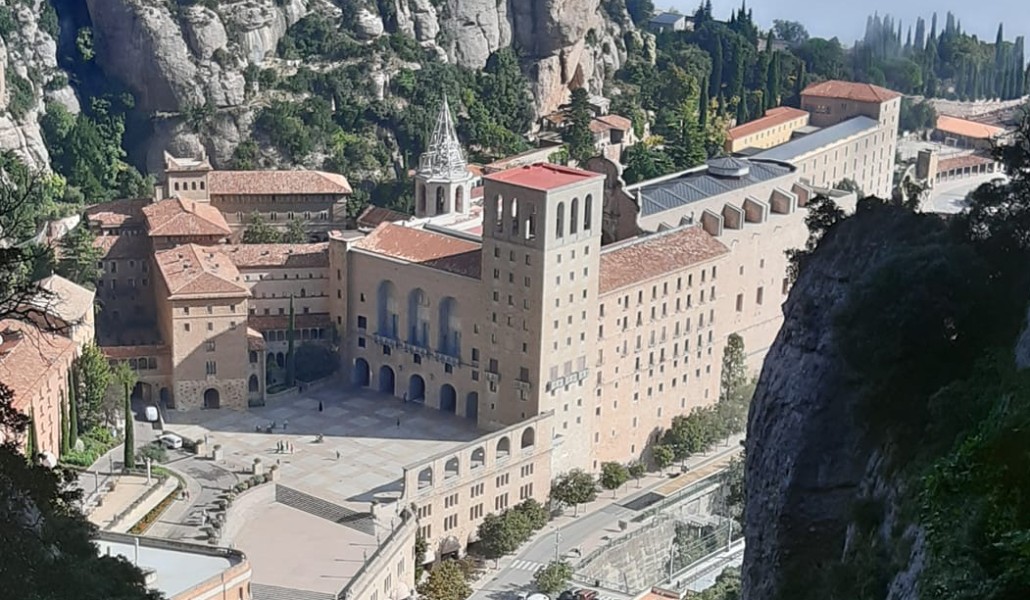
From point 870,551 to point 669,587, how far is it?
2381 cm

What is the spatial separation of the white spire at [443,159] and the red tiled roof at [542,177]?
803cm

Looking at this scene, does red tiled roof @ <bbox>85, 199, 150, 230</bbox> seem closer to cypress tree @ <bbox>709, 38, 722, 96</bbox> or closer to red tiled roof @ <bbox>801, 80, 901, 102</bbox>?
red tiled roof @ <bbox>801, 80, 901, 102</bbox>

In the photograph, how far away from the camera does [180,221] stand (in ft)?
179

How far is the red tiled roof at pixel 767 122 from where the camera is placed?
254 feet

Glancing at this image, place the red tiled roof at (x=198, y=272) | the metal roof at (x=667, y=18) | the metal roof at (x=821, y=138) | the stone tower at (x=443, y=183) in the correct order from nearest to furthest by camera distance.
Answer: the red tiled roof at (x=198, y=272)
the stone tower at (x=443, y=183)
the metal roof at (x=821, y=138)
the metal roof at (x=667, y=18)

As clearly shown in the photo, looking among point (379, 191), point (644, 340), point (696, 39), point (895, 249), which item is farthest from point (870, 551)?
point (696, 39)

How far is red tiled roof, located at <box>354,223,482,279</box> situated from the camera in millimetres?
48875

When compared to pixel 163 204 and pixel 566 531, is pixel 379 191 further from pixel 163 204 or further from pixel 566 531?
pixel 566 531

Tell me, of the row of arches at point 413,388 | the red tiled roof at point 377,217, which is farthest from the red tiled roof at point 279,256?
the red tiled roof at point 377,217

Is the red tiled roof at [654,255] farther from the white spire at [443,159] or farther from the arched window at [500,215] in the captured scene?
the white spire at [443,159]

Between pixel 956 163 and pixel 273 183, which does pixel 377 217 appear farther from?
pixel 956 163

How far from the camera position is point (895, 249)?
881 inches

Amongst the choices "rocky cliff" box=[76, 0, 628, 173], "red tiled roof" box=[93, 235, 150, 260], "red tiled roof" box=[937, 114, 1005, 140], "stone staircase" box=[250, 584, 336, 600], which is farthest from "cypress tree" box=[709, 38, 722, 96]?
"stone staircase" box=[250, 584, 336, 600]

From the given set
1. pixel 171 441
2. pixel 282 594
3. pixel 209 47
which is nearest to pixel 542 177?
pixel 171 441
